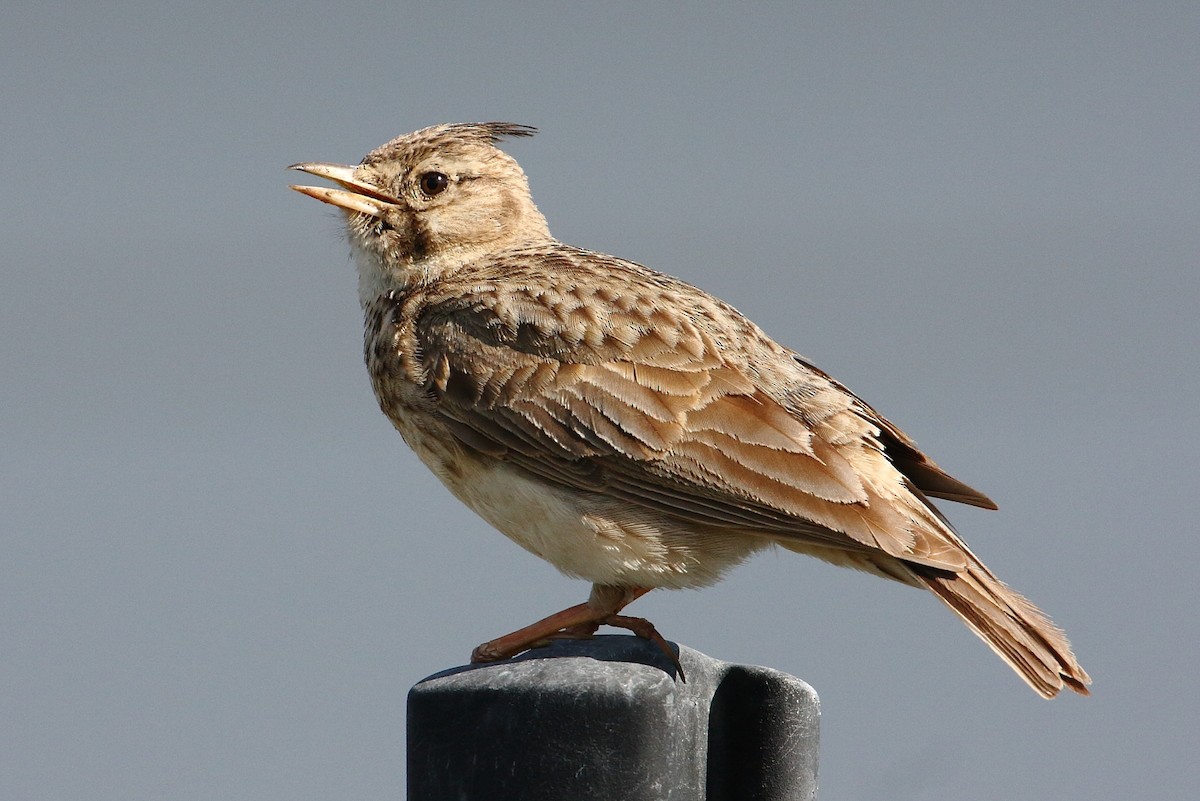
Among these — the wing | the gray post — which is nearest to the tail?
the wing

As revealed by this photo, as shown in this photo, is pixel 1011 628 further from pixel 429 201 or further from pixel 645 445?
pixel 429 201

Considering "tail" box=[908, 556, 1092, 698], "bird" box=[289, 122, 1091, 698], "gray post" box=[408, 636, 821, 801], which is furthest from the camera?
"bird" box=[289, 122, 1091, 698]

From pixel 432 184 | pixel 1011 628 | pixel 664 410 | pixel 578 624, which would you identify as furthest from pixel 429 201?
pixel 1011 628

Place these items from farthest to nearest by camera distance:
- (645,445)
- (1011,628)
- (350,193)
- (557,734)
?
(350,193) < (645,445) < (1011,628) < (557,734)

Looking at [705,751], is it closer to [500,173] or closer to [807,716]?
[807,716]

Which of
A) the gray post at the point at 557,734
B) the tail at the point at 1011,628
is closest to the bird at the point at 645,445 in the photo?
the tail at the point at 1011,628

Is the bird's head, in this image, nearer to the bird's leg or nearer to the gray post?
the bird's leg

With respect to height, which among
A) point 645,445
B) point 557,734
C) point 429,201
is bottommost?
point 557,734

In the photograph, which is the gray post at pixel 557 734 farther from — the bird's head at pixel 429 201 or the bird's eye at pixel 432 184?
the bird's eye at pixel 432 184
